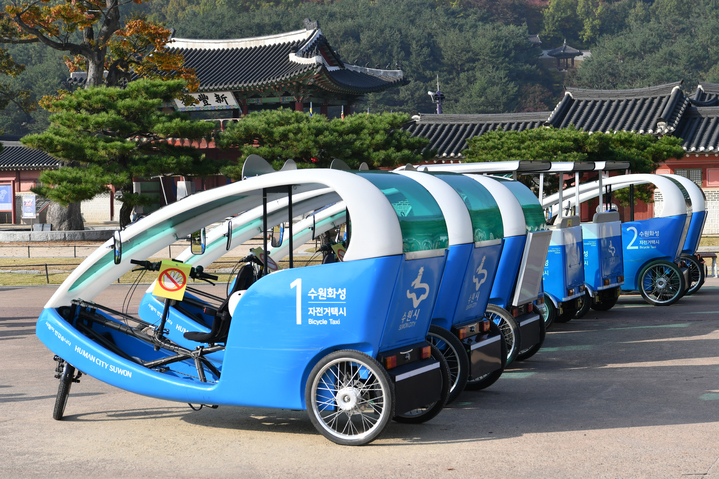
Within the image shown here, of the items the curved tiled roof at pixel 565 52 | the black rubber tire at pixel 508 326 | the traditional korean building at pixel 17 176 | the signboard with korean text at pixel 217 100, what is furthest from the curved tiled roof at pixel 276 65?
the curved tiled roof at pixel 565 52

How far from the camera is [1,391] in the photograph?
7.39 metres

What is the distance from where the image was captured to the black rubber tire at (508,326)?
24.8 ft

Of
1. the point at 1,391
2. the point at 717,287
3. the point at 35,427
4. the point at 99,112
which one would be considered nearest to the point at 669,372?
the point at 35,427

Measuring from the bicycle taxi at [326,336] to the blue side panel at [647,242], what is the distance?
7591 millimetres

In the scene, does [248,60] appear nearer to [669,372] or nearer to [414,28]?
[669,372]

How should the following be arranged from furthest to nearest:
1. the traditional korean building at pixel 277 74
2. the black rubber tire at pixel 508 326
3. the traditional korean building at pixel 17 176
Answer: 1. the traditional korean building at pixel 17 176
2. the traditional korean building at pixel 277 74
3. the black rubber tire at pixel 508 326

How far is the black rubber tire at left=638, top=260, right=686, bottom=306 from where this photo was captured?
1241 cm

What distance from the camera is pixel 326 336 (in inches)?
210

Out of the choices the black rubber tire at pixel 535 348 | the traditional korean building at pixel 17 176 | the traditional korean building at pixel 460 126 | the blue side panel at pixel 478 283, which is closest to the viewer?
the blue side panel at pixel 478 283

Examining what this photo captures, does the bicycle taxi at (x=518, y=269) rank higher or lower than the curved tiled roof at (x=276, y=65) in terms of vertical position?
lower

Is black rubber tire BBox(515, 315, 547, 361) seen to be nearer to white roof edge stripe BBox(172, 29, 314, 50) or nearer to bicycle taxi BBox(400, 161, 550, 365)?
bicycle taxi BBox(400, 161, 550, 365)

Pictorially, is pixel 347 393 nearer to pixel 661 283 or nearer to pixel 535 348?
pixel 535 348

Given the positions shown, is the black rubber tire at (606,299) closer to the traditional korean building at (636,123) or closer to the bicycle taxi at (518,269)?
the bicycle taxi at (518,269)

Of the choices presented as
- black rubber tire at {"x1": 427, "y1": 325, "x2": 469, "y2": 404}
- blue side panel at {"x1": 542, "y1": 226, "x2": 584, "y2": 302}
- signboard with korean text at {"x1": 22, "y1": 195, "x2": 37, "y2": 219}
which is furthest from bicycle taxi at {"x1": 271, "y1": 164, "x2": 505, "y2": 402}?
signboard with korean text at {"x1": 22, "y1": 195, "x2": 37, "y2": 219}
